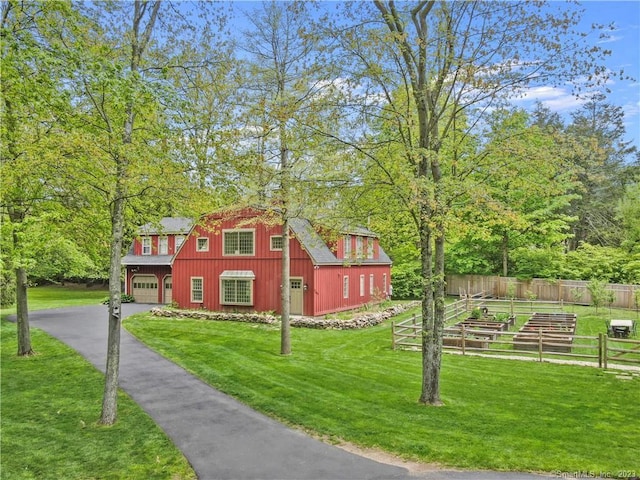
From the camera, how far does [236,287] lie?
25922 millimetres

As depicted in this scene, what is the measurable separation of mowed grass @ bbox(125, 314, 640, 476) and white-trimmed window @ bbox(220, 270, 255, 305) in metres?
7.60

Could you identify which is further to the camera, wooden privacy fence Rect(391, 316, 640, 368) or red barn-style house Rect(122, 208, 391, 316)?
red barn-style house Rect(122, 208, 391, 316)

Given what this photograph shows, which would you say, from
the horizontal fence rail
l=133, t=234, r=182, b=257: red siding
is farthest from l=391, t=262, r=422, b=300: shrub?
l=133, t=234, r=182, b=257: red siding

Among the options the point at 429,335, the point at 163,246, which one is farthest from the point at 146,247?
the point at 429,335

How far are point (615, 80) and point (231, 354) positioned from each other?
13.5 meters

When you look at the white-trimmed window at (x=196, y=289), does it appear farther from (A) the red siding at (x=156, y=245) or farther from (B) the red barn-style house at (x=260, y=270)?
(A) the red siding at (x=156, y=245)

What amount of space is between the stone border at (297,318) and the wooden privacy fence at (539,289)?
1103 centimetres

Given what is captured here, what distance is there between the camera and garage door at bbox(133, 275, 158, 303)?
110 feet

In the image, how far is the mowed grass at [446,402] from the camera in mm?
7703

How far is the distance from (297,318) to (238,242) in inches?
246

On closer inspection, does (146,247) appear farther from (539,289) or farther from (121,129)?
(539,289)

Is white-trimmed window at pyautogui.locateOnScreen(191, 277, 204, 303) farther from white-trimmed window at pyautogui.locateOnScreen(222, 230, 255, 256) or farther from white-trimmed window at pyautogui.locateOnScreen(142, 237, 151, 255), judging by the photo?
white-trimmed window at pyautogui.locateOnScreen(142, 237, 151, 255)

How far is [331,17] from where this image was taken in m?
9.95

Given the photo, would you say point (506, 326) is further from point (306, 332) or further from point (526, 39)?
point (526, 39)
